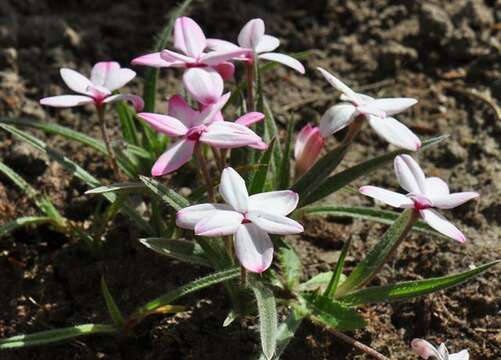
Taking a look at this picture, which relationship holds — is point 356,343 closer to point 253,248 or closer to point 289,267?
point 289,267

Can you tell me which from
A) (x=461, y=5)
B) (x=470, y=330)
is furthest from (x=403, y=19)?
(x=470, y=330)

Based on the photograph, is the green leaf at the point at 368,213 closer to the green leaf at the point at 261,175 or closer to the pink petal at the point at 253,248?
the green leaf at the point at 261,175

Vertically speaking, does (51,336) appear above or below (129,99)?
below

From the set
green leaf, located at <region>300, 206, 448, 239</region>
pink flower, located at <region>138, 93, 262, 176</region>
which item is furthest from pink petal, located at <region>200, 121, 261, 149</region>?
green leaf, located at <region>300, 206, 448, 239</region>

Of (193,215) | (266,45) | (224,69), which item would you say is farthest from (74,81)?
(193,215)

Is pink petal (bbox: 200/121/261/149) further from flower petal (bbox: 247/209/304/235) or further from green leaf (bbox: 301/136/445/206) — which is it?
green leaf (bbox: 301/136/445/206)

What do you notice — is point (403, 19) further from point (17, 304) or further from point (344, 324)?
point (17, 304)
